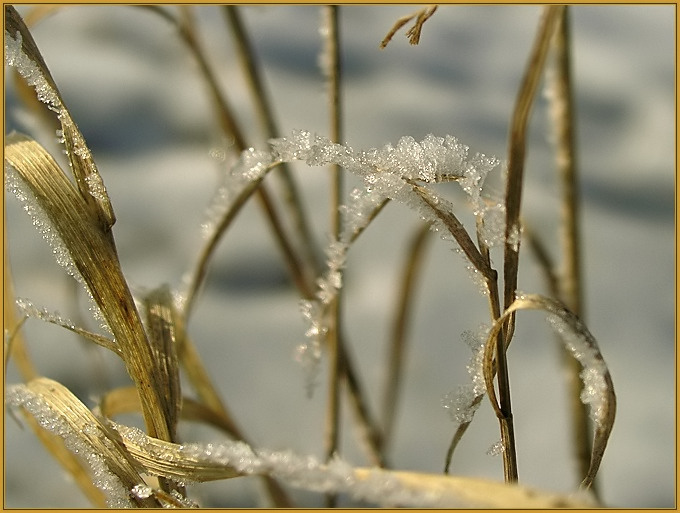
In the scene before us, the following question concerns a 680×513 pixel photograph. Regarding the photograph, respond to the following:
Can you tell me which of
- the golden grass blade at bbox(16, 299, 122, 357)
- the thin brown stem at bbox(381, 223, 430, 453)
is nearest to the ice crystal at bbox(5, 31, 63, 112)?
the golden grass blade at bbox(16, 299, 122, 357)

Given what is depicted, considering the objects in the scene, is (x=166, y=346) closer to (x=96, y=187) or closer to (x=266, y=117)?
(x=96, y=187)

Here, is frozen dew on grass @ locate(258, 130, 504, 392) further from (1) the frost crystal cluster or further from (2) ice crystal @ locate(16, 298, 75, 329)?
(2) ice crystal @ locate(16, 298, 75, 329)

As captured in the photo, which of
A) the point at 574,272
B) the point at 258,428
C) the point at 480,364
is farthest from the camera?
the point at 258,428

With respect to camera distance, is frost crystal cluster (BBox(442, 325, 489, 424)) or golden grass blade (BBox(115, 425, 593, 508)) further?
frost crystal cluster (BBox(442, 325, 489, 424))

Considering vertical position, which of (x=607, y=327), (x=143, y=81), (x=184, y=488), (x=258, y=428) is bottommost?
(x=258, y=428)

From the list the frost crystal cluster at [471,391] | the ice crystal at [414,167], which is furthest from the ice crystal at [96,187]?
the frost crystal cluster at [471,391]

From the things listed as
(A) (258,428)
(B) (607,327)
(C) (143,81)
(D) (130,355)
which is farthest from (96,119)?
(D) (130,355)

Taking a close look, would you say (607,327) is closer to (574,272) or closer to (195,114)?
(574,272)
